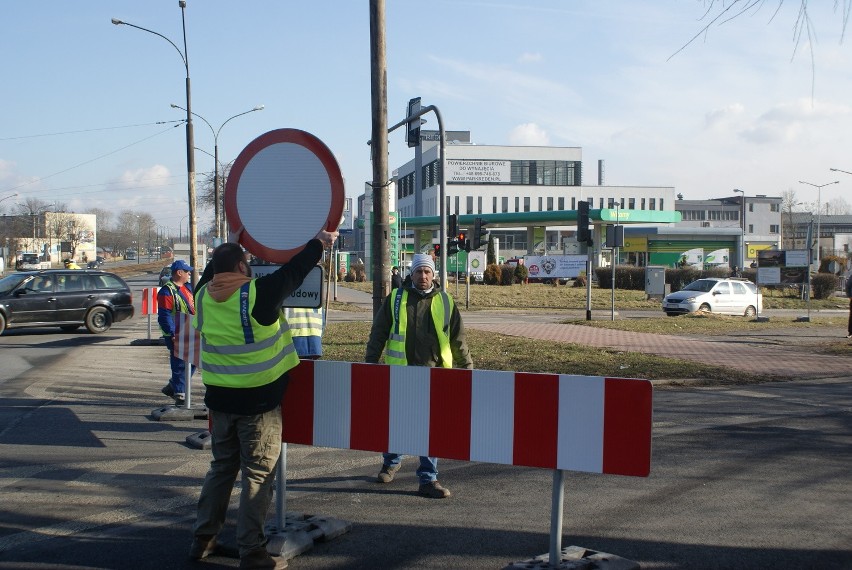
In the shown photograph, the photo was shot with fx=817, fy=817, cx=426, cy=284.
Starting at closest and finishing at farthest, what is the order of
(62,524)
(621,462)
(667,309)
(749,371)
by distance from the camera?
1. (621,462)
2. (62,524)
3. (749,371)
4. (667,309)

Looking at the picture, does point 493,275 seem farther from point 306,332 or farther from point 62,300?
point 306,332

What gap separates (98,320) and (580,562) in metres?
20.2

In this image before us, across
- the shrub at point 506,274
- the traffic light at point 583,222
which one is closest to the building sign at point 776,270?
the traffic light at point 583,222

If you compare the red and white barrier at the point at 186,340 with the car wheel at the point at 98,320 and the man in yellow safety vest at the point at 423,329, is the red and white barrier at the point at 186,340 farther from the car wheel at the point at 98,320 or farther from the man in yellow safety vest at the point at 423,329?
the car wheel at the point at 98,320

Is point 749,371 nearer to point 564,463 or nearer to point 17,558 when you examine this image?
point 564,463

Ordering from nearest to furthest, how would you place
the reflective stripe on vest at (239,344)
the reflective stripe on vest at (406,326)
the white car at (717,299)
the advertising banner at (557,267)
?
1. the reflective stripe on vest at (239,344)
2. the reflective stripe on vest at (406,326)
3. the white car at (717,299)
4. the advertising banner at (557,267)

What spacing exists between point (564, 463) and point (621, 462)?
0.99 feet

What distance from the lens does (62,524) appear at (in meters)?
5.52

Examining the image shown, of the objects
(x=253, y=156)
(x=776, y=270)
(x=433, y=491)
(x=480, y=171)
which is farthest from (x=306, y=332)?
(x=480, y=171)

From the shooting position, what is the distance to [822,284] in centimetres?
4434

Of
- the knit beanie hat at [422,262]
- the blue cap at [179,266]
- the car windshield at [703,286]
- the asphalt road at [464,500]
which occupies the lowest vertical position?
the asphalt road at [464,500]

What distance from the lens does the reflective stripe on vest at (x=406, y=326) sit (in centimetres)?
632

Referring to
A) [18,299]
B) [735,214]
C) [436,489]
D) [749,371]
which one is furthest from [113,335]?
[735,214]

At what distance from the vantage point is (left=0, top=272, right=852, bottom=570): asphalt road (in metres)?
4.96
